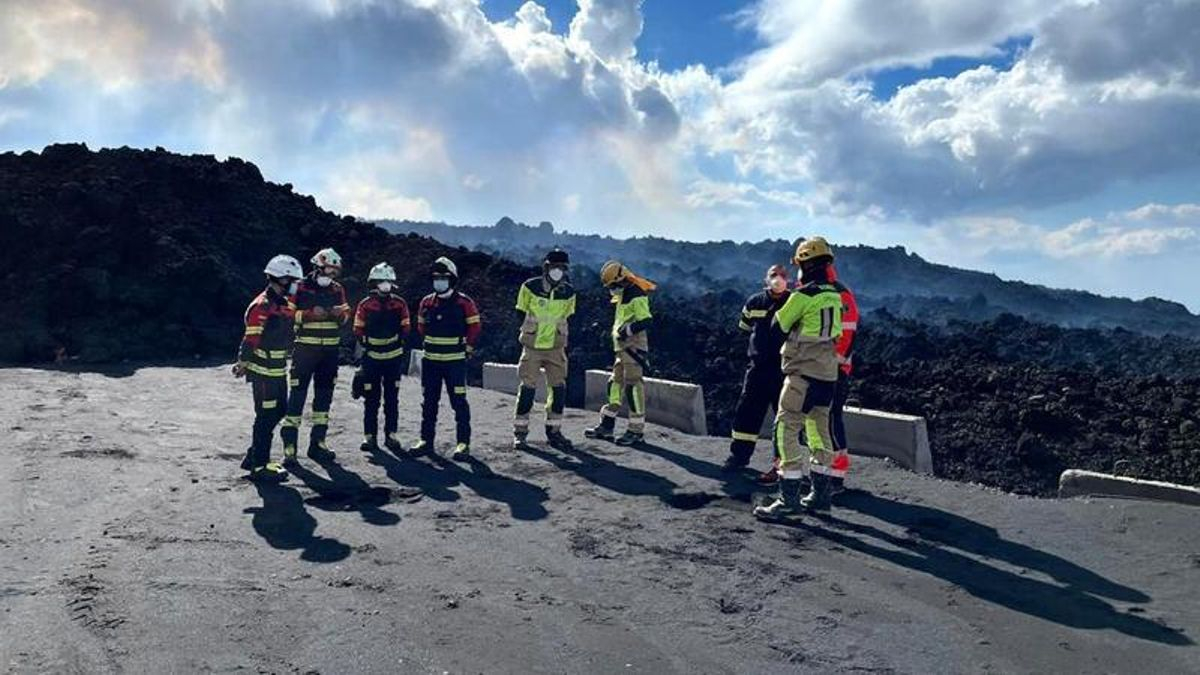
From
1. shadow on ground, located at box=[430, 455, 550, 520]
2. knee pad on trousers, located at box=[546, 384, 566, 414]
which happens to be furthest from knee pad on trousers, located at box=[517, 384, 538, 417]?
shadow on ground, located at box=[430, 455, 550, 520]

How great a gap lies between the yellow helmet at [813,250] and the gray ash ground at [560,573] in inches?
90.2

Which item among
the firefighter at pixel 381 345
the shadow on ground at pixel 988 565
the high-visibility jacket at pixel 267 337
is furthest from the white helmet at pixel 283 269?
the shadow on ground at pixel 988 565

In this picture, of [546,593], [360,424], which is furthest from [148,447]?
[546,593]

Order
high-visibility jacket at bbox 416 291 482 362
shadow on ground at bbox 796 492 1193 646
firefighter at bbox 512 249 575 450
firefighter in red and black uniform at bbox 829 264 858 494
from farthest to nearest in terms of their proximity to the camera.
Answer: firefighter at bbox 512 249 575 450 < high-visibility jacket at bbox 416 291 482 362 < firefighter in red and black uniform at bbox 829 264 858 494 < shadow on ground at bbox 796 492 1193 646

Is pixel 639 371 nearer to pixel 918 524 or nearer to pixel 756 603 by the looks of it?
pixel 918 524

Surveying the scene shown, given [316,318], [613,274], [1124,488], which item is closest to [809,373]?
[1124,488]

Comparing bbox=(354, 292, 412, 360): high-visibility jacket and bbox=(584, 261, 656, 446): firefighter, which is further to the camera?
bbox=(584, 261, 656, 446): firefighter

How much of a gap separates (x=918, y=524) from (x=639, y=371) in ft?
13.5

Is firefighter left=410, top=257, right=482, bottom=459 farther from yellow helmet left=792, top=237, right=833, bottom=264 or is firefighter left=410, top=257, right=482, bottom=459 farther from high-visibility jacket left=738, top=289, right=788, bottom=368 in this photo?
yellow helmet left=792, top=237, right=833, bottom=264

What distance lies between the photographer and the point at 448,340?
31.0 ft

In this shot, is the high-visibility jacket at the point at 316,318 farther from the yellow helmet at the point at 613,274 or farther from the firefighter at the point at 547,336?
the yellow helmet at the point at 613,274

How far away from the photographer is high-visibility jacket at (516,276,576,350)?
977 cm

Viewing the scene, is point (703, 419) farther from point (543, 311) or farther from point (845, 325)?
point (845, 325)

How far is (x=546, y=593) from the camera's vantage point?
5.38m
